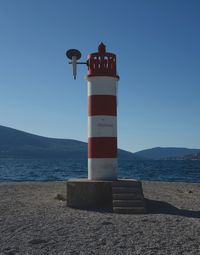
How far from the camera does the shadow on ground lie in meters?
12.4

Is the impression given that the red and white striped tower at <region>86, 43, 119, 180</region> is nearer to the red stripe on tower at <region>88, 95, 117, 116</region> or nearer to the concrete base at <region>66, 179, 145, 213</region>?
the red stripe on tower at <region>88, 95, 117, 116</region>

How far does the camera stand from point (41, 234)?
9.48 metres

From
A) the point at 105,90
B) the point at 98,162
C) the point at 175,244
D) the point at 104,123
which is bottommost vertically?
the point at 175,244

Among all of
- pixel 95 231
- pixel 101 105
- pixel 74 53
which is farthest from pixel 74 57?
pixel 95 231

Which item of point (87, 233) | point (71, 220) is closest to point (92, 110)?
point (71, 220)

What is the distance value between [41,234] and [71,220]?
1572 millimetres

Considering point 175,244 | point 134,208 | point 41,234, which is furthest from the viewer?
point 134,208

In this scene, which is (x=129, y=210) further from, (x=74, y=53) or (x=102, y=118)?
(x=74, y=53)

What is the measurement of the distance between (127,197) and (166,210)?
3.58ft

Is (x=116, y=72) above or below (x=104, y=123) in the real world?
above

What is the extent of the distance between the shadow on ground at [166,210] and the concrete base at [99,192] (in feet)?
1.74

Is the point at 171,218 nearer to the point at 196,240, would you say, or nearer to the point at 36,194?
the point at 196,240

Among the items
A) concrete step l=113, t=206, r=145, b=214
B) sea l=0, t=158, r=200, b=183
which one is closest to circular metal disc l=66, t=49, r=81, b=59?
concrete step l=113, t=206, r=145, b=214

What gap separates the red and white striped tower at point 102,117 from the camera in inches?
561
